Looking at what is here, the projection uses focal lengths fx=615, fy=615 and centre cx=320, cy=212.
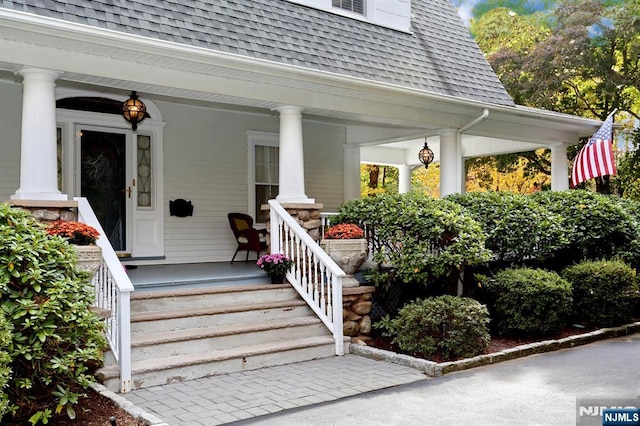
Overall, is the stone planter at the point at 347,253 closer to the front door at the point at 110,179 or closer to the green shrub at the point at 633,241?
the front door at the point at 110,179

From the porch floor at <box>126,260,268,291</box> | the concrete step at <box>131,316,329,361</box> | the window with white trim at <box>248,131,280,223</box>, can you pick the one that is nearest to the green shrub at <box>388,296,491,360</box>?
the concrete step at <box>131,316,329,361</box>

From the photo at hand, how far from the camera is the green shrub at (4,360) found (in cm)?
361

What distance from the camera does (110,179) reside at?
8797mm

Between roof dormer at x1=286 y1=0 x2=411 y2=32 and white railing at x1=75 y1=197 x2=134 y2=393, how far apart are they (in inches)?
220

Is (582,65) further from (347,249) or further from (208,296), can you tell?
(208,296)

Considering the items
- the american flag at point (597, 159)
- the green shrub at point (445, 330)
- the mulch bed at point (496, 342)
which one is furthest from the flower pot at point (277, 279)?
the american flag at point (597, 159)

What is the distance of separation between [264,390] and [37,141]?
3.26m

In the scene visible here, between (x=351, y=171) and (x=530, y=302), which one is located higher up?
(x=351, y=171)

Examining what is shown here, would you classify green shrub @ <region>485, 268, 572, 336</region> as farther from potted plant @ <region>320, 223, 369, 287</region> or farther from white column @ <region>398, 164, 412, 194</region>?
white column @ <region>398, 164, 412, 194</region>

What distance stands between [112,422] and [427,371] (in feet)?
10.0

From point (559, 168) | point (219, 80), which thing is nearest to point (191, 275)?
point (219, 80)

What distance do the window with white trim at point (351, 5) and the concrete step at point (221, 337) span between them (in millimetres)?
5450

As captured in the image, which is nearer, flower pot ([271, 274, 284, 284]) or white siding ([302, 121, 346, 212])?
flower pot ([271, 274, 284, 284])

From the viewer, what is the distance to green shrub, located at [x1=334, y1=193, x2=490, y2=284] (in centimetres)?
707
